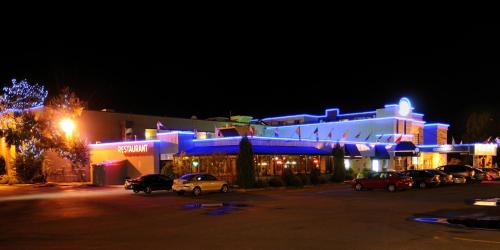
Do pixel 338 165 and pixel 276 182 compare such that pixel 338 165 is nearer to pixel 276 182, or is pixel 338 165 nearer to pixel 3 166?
pixel 276 182

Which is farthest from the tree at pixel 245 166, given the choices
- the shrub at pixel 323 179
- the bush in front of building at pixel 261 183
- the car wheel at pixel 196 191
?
the shrub at pixel 323 179

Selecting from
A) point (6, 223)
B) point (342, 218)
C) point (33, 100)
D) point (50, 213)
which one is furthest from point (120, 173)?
point (342, 218)

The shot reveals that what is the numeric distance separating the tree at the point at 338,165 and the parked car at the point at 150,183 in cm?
1743

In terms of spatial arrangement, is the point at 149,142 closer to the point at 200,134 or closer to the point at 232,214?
the point at 200,134

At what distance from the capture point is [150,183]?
34.6 metres

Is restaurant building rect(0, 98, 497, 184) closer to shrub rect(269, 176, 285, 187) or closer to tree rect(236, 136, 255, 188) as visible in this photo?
tree rect(236, 136, 255, 188)

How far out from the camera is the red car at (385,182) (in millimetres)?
33275

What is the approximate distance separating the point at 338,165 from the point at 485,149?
26.3 m

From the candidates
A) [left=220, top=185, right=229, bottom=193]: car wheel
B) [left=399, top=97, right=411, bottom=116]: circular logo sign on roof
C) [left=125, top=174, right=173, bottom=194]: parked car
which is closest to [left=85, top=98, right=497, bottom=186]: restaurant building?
[left=399, top=97, right=411, bottom=116]: circular logo sign on roof

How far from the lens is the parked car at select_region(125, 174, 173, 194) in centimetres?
3434

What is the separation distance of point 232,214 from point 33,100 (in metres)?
43.2

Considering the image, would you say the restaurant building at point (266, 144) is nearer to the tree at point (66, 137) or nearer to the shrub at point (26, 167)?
the tree at point (66, 137)

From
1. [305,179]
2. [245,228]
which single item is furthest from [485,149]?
[245,228]

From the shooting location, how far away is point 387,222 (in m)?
16.2
